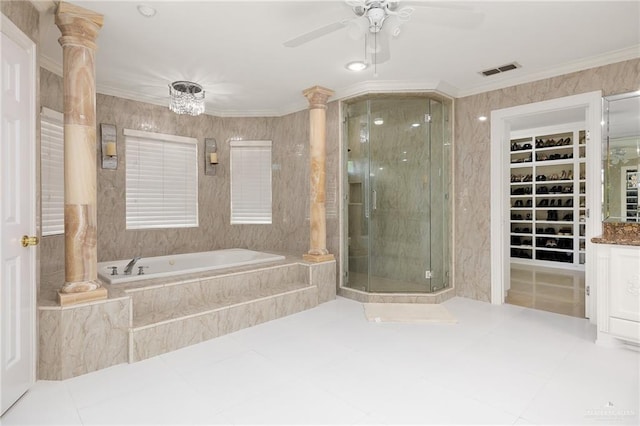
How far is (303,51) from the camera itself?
3.19m

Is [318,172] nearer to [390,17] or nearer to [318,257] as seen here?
[318,257]

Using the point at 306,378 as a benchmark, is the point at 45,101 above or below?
above

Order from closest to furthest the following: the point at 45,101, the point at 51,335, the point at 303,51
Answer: the point at 51,335 → the point at 303,51 → the point at 45,101

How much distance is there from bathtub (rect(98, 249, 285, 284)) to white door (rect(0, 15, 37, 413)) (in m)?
0.99

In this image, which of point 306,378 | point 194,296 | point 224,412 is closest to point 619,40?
point 306,378

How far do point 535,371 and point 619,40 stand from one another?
9.59 ft

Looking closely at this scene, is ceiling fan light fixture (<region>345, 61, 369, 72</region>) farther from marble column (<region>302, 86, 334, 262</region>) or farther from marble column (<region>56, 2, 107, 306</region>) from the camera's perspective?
marble column (<region>56, 2, 107, 306</region>)

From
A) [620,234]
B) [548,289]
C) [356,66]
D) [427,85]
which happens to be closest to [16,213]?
[356,66]

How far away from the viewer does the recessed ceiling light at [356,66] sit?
11.2ft

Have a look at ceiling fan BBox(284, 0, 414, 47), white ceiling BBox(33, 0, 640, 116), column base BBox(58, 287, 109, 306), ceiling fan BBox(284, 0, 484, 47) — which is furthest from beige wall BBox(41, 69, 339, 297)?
ceiling fan BBox(284, 0, 414, 47)

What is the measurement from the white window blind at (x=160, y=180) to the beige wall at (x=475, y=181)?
372 cm

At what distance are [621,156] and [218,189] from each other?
16.0 feet

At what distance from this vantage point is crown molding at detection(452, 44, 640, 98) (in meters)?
3.14

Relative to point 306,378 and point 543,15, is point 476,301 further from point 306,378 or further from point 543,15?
point 543,15
